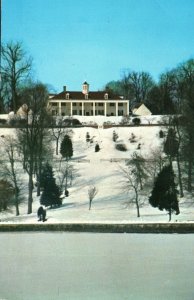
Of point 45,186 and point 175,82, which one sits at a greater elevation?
point 175,82

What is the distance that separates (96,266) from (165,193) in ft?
45.3

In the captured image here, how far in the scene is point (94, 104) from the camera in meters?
48.3

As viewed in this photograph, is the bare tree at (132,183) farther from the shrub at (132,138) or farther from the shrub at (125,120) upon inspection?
the shrub at (125,120)

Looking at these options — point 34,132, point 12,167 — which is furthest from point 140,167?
point 12,167

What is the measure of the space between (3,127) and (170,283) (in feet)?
91.0

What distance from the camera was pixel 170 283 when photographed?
22.7 ft

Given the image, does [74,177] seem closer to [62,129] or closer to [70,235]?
[62,129]

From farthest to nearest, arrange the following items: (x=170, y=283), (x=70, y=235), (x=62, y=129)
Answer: (x=62, y=129) → (x=70, y=235) → (x=170, y=283)

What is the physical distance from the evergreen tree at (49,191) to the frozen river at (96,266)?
9799 mm

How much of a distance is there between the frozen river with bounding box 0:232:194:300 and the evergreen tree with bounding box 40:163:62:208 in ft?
32.1

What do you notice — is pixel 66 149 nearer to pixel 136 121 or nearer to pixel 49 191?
pixel 49 191

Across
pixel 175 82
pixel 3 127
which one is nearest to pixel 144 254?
pixel 3 127

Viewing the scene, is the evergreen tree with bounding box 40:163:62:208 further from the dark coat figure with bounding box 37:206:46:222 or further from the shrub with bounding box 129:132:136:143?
the shrub with bounding box 129:132:136:143

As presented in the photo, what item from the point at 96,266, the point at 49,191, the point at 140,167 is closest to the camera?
the point at 96,266
